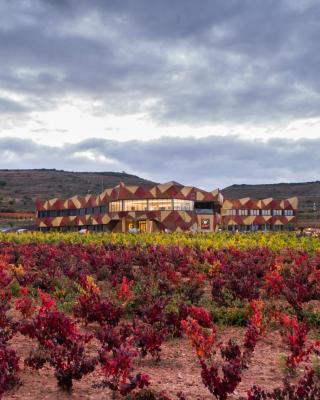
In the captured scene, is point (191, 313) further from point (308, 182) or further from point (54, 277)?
point (308, 182)

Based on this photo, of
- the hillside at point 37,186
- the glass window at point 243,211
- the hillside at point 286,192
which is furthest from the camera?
the hillside at point 286,192

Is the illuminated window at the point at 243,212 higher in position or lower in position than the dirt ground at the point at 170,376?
higher

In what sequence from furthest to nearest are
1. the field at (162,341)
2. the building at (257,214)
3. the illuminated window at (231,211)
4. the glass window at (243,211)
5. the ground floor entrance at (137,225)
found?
the glass window at (243,211) < the illuminated window at (231,211) < the building at (257,214) < the ground floor entrance at (137,225) < the field at (162,341)

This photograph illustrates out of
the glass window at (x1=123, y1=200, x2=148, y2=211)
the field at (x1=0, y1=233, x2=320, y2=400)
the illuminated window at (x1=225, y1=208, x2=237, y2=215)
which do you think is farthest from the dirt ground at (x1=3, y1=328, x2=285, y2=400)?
the illuminated window at (x1=225, y1=208, x2=237, y2=215)

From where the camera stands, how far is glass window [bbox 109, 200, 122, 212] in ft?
236

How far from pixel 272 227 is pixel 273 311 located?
8599cm

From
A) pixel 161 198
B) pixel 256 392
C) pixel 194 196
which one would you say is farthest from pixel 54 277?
pixel 194 196

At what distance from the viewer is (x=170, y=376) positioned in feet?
21.4

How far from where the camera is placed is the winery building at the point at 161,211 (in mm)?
70625

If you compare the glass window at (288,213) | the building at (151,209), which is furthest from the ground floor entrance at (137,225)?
the glass window at (288,213)

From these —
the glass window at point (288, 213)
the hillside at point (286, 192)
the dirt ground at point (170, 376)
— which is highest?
the hillside at point (286, 192)

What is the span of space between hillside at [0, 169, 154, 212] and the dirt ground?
114717 mm

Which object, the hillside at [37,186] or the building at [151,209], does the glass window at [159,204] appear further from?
the hillside at [37,186]

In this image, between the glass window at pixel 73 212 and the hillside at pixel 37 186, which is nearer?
the glass window at pixel 73 212
